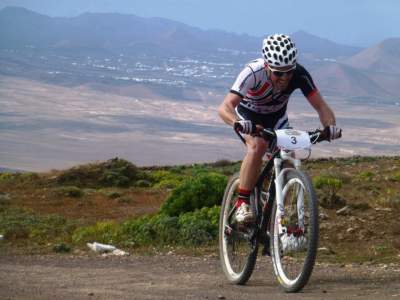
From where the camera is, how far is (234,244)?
9.42 meters

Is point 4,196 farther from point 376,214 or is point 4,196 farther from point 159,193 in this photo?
point 376,214

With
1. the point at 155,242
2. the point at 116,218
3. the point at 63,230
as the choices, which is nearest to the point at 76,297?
the point at 155,242

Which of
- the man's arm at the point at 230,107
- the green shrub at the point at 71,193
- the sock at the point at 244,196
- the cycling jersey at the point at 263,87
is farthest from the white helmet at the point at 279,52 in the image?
the green shrub at the point at 71,193

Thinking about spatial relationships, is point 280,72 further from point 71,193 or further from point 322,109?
point 71,193

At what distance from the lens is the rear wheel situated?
8.93 metres

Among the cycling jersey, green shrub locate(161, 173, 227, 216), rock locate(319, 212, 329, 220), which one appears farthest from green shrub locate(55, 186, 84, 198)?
the cycling jersey

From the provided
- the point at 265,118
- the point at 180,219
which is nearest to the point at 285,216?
the point at 265,118

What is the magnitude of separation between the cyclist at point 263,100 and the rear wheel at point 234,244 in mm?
226

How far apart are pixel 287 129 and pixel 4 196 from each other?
14.6m

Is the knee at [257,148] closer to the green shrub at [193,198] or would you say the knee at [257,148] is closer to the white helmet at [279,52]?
the white helmet at [279,52]

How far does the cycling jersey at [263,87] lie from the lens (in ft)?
27.9

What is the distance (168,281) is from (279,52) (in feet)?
8.35

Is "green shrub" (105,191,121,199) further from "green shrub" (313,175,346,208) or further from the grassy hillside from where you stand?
"green shrub" (313,175,346,208)

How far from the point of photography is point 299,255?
7.98 m
